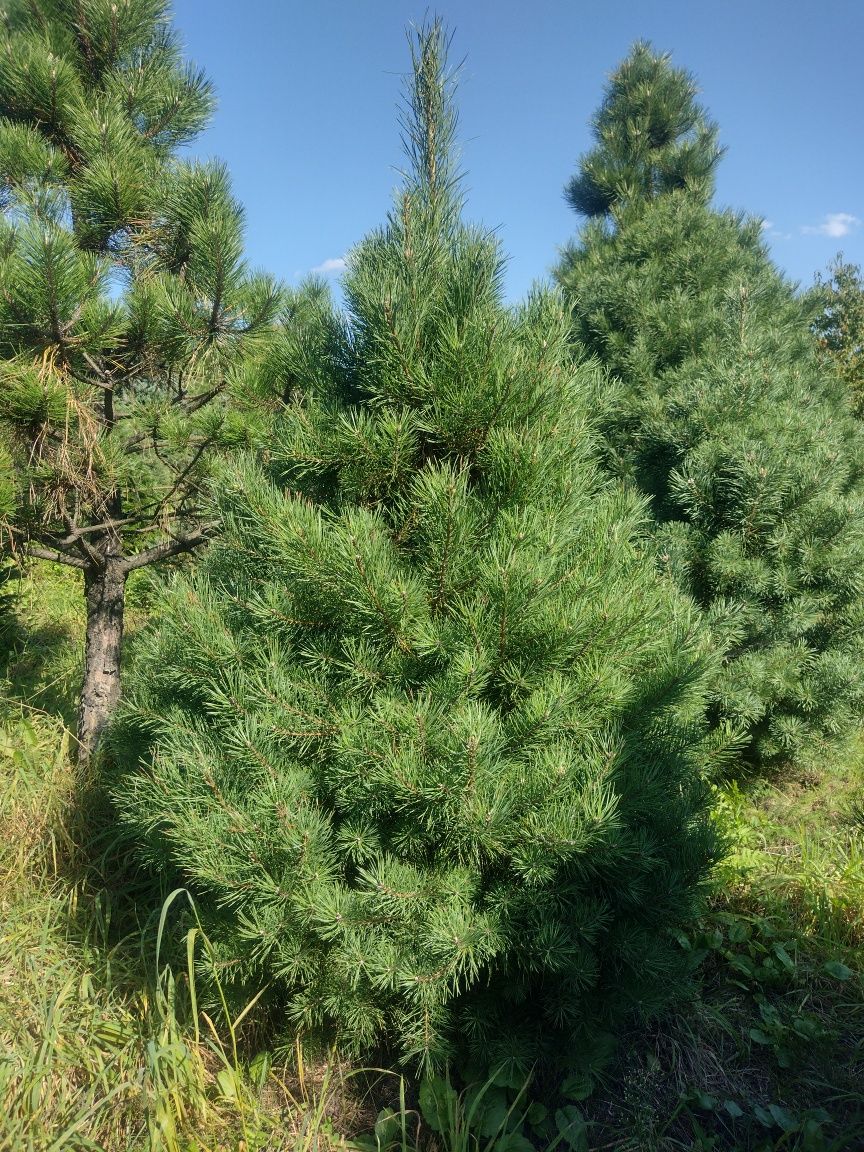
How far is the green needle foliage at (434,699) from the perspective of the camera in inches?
79.6

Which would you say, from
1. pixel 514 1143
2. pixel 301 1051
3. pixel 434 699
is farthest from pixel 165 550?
pixel 514 1143

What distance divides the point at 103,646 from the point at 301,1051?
224 cm

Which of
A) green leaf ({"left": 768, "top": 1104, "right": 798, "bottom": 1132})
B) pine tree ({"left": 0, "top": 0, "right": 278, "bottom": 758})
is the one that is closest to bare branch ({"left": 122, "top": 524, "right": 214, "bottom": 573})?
pine tree ({"left": 0, "top": 0, "right": 278, "bottom": 758})

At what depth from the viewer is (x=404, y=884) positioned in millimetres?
2027

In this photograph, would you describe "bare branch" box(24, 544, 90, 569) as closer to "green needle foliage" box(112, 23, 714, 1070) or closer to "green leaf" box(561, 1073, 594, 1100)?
"green needle foliage" box(112, 23, 714, 1070)

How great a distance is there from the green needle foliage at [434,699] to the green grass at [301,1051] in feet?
0.71

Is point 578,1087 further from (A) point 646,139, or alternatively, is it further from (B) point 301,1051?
(A) point 646,139

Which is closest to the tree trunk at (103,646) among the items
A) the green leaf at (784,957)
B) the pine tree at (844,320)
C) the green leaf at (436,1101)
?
the green leaf at (436,1101)

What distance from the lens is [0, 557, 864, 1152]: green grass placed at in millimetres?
2092

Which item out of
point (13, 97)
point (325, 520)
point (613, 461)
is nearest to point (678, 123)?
point (613, 461)

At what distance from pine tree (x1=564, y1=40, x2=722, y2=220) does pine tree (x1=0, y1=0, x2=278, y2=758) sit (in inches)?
136

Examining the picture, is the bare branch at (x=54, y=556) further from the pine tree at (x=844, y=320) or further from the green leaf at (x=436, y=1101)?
the pine tree at (x=844, y=320)

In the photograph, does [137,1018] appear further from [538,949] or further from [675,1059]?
[675,1059]

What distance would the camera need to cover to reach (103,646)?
12.5ft
